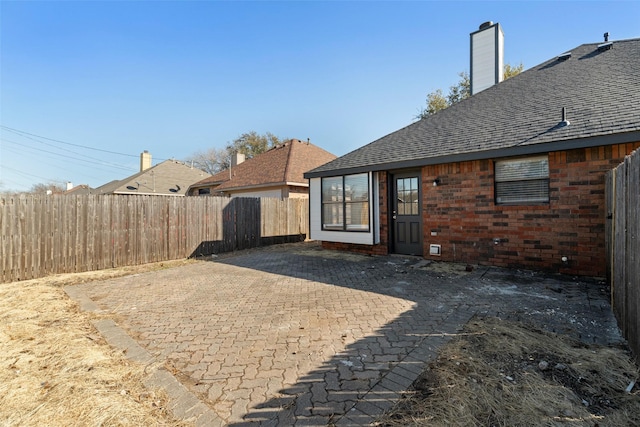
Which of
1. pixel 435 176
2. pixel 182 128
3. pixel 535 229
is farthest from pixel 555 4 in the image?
pixel 182 128

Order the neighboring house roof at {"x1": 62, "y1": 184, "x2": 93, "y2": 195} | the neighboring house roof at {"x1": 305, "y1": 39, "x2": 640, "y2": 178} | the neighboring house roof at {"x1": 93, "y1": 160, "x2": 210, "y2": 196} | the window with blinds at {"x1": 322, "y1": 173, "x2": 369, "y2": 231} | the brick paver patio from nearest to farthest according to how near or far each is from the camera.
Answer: the brick paver patio → the neighboring house roof at {"x1": 305, "y1": 39, "x2": 640, "y2": 178} → the window with blinds at {"x1": 322, "y1": 173, "x2": 369, "y2": 231} → the neighboring house roof at {"x1": 93, "y1": 160, "x2": 210, "y2": 196} → the neighboring house roof at {"x1": 62, "y1": 184, "x2": 93, "y2": 195}

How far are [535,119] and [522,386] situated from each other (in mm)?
6764

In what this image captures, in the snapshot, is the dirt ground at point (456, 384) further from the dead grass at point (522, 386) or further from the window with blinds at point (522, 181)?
the window with blinds at point (522, 181)

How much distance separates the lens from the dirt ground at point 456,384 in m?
1.96

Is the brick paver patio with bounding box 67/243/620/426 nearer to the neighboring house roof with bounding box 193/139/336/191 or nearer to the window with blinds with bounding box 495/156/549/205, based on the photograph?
the window with blinds with bounding box 495/156/549/205

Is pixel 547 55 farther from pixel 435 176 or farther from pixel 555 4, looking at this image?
pixel 435 176

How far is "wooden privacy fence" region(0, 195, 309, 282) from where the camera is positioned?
652 centimetres

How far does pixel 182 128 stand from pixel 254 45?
49.3 feet

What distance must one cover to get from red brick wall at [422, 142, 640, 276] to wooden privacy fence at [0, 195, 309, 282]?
22.9 feet

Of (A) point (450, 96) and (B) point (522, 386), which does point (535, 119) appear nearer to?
(B) point (522, 386)

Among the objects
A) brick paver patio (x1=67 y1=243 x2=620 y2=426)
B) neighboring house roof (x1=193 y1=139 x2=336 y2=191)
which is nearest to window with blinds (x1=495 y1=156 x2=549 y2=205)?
brick paver patio (x1=67 y1=243 x2=620 y2=426)

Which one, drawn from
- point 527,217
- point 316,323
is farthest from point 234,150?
point 316,323

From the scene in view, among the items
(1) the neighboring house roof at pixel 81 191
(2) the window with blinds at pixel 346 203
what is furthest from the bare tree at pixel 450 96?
(1) the neighboring house roof at pixel 81 191

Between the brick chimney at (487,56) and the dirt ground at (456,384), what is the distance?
10639 mm
